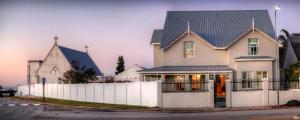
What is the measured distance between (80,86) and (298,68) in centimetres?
2262

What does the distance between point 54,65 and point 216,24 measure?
1307 inches

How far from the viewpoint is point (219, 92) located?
46.6 meters

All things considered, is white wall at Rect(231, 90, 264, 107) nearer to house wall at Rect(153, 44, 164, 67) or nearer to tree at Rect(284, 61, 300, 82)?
tree at Rect(284, 61, 300, 82)

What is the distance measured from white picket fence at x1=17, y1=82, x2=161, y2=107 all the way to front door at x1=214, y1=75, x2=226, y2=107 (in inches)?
189

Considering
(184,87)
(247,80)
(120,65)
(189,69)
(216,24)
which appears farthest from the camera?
(120,65)

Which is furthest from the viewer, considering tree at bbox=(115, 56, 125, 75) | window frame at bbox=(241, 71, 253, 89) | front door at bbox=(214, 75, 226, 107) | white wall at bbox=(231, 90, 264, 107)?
tree at bbox=(115, 56, 125, 75)

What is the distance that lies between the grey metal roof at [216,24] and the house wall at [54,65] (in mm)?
26946

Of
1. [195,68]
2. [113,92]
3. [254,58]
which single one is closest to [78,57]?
[113,92]

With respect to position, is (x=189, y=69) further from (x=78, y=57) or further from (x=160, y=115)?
(x=78, y=57)

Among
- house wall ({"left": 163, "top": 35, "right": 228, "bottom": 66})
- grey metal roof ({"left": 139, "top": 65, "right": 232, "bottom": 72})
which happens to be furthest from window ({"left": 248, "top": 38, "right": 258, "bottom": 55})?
grey metal roof ({"left": 139, "top": 65, "right": 232, "bottom": 72})

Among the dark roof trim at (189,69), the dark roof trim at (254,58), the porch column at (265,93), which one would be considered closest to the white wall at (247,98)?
the porch column at (265,93)

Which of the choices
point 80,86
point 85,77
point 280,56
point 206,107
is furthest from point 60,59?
point 206,107

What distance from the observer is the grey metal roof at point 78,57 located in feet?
267

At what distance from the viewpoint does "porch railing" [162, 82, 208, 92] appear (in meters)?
44.1
